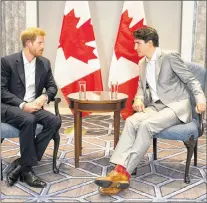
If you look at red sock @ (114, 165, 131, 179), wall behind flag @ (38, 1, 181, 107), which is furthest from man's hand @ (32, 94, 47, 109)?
wall behind flag @ (38, 1, 181, 107)

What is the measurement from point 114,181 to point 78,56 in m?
2.64

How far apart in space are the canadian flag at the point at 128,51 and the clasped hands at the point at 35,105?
1.92 metres

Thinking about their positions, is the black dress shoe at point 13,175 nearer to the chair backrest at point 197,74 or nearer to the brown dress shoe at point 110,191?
the brown dress shoe at point 110,191

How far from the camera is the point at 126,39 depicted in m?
4.71

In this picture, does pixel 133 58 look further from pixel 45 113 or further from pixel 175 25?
pixel 45 113

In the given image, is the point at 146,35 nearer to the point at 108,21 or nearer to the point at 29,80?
the point at 29,80

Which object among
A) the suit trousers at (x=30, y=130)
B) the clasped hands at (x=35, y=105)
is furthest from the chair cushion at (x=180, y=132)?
the clasped hands at (x=35, y=105)

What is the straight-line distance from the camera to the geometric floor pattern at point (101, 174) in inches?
95.8

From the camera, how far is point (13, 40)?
4879 mm

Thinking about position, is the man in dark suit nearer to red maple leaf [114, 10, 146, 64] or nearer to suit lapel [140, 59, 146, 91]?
suit lapel [140, 59, 146, 91]

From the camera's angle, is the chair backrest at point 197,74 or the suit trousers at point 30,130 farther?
the chair backrest at point 197,74

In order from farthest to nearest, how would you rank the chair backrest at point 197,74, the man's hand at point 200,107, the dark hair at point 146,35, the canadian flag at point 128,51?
1. the canadian flag at point 128,51
2. the chair backrest at point 197,74
3. the dark hair at point 146,35
4. the man's hand at point 200,107

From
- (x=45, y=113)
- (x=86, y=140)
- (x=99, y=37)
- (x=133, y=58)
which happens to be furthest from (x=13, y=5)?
(x=45, y=113)

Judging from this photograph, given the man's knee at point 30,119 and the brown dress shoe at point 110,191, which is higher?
the man's knee at point 30,119
